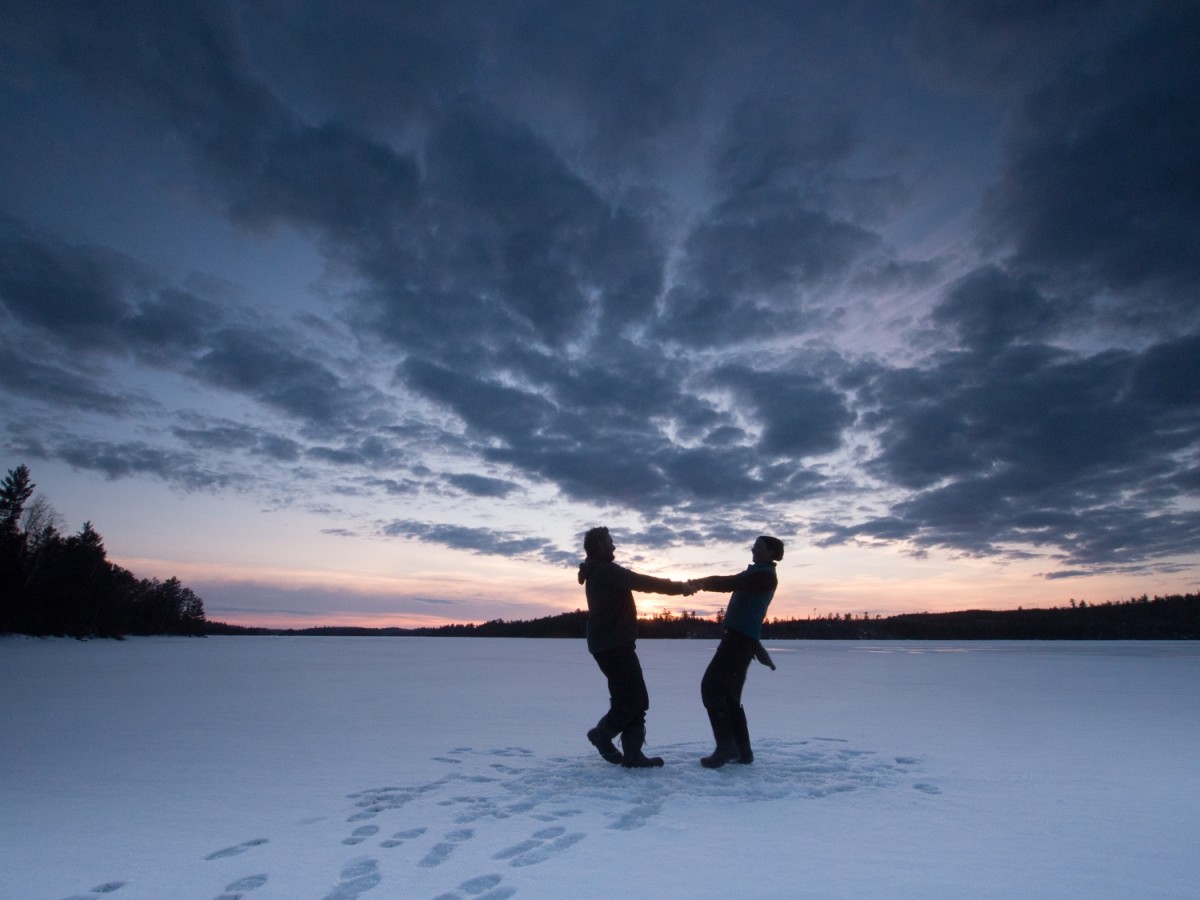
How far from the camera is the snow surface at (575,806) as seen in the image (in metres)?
3.40

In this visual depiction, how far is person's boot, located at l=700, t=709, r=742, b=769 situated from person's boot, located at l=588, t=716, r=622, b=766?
2.46ft

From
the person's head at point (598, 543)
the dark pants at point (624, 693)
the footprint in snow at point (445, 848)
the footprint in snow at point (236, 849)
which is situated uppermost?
the person's head at point (598, 543)

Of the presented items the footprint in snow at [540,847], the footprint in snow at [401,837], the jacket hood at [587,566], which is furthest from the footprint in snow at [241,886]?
the jacket hood at [587,566]

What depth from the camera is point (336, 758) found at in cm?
658

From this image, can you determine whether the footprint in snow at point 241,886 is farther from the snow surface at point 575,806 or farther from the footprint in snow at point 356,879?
the footprint in snow at point 356,879

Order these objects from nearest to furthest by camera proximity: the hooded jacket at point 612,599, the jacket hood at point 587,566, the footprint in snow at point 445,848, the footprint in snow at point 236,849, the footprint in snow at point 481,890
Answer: the footprint in snow at point 481,890
the footprint in snow at point 445,848
the footprint in snow at point 236,849
the hooded jacket at point 612,599
the jacket hood at point 587,566

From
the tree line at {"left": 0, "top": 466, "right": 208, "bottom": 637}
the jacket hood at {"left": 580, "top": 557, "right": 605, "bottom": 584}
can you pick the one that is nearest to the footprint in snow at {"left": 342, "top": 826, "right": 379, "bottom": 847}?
the jacket hood at {"left": 580, "top": 557, "right": 605, "bottom": 584}

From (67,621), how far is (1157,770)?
197 feet

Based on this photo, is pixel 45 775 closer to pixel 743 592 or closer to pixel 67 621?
pixel 743 592

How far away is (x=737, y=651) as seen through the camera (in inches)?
241

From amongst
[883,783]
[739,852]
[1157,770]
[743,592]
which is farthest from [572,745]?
[1157,770]

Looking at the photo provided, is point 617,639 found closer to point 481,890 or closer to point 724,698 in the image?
point 724,698

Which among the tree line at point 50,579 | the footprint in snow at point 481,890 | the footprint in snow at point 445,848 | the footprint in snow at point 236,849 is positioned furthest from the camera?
the tree line at point 50,579

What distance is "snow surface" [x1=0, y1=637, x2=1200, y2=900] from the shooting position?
3400 millimetres
